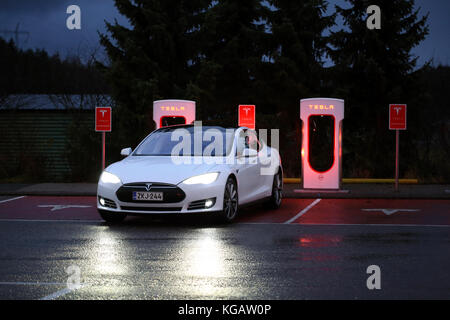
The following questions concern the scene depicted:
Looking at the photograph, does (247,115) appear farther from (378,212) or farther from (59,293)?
(59,293)

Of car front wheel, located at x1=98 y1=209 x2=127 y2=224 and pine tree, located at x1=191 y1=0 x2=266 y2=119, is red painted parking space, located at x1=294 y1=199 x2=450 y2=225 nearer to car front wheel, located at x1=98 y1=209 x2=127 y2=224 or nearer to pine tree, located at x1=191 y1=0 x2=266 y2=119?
car front wheel, located at x1=98 y1=209 x2=127 y2=224

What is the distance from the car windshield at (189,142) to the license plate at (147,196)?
151cm

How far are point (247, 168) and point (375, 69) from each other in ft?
46.4

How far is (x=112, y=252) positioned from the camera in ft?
28.6

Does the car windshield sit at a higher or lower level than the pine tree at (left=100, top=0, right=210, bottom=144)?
lower

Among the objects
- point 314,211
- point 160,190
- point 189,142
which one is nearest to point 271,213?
point 314,211

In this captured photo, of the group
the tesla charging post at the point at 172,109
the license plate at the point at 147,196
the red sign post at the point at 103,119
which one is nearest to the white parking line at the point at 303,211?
the license plate at the point at 147,196

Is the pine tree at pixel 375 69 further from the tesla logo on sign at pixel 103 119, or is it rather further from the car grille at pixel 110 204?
the car grille at pixel 110 204

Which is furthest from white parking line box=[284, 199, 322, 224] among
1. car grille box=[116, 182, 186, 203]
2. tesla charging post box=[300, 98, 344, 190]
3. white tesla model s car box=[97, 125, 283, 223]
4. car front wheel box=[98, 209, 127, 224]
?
car front wheel box=[98, 209, 127, 224]

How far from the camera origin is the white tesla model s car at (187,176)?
36.2 ft

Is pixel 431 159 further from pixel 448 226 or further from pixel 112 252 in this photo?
pixel 112 252

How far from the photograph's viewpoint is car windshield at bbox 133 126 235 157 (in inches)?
489

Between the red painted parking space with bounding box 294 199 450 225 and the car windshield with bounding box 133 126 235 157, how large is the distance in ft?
6.56
